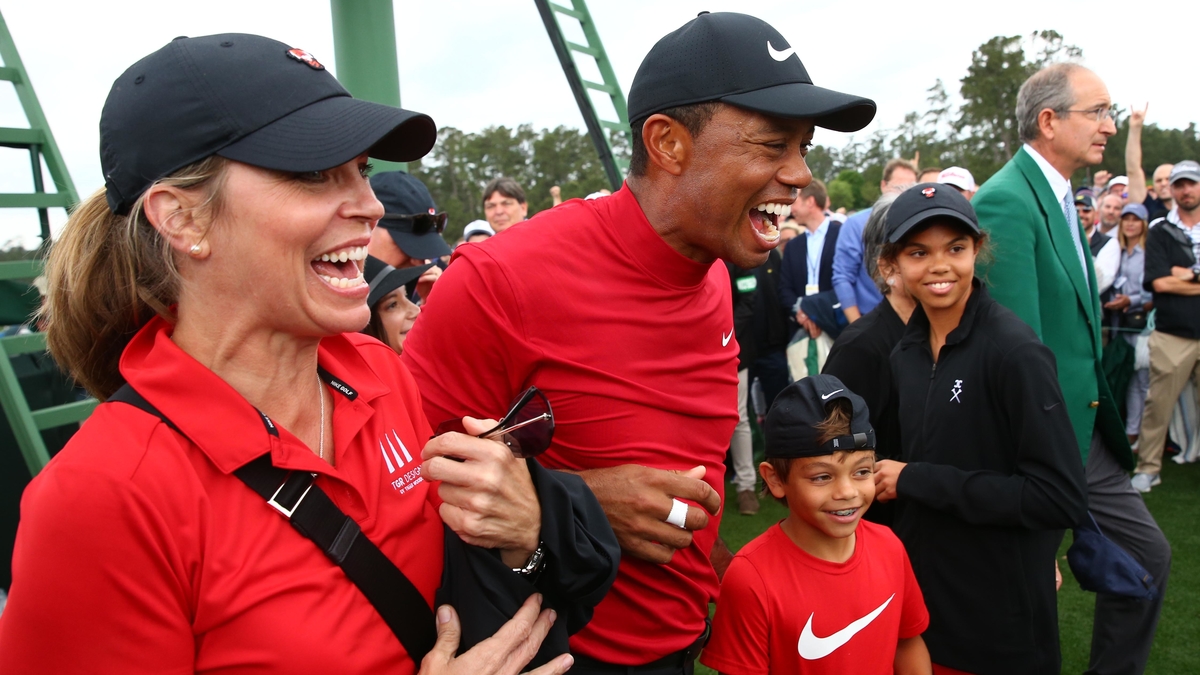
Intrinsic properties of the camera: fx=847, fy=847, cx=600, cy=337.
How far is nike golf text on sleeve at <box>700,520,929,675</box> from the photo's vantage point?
2395 millimetres

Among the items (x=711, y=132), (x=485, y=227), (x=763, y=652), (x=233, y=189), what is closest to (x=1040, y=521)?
(x=763, y=652)

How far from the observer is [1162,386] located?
22.5 ft

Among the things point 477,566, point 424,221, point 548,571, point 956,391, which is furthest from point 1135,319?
point 477,566

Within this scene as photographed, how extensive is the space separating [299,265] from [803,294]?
6291mm

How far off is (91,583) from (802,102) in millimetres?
1619

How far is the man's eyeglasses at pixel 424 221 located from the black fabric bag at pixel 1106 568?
9.03 ft

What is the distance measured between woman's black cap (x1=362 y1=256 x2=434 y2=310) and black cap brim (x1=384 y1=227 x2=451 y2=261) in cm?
36

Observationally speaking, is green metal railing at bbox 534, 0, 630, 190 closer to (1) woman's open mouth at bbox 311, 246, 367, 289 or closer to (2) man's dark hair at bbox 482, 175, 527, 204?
(2) man's dark hair at bbox 482, 175, 527, 204

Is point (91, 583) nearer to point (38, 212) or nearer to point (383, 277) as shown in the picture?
point (383, 277)

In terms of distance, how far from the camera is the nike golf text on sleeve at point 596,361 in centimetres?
190

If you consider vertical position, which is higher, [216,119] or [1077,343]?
[216,119]

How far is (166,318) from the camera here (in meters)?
1.42

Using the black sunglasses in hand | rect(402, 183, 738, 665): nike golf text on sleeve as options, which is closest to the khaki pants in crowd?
the black sunglasses in hand

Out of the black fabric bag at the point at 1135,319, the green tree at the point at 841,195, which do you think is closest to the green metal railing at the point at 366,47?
the black fabric bag at the point at 1135,319
